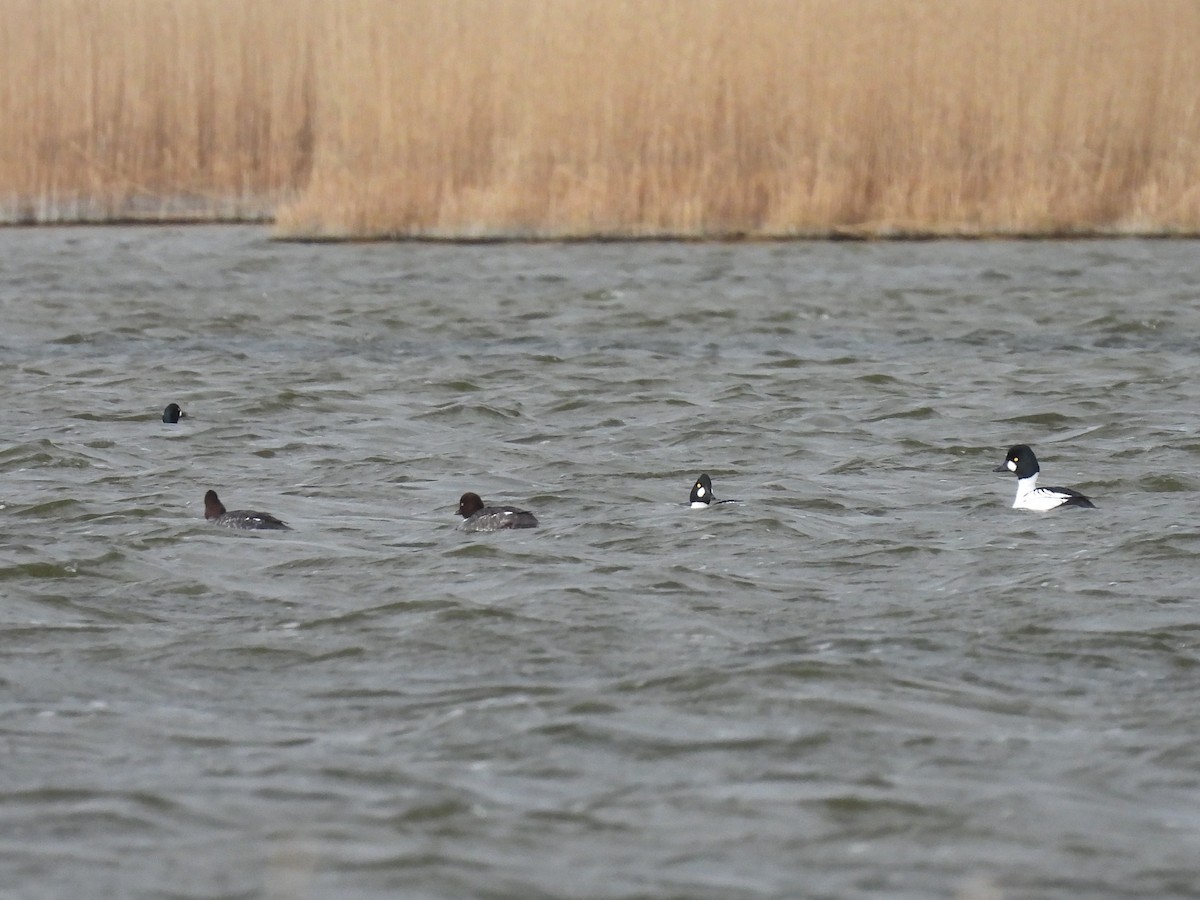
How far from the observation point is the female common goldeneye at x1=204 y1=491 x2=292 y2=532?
877cm

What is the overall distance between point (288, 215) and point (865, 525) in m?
11.5

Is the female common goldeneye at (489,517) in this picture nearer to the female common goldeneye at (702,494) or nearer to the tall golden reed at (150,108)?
the female common goldeneye at (702,494)

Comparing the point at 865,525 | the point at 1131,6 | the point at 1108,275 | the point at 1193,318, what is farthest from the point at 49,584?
the point at 1131,6

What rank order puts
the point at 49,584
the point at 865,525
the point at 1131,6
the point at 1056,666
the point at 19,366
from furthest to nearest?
the point at 1131,6 < the point at 19,366 < the point at 865,525 < the point at 49,584 < the point at 1056,666

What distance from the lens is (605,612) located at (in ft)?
24.1

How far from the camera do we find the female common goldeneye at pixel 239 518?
28.8 feet

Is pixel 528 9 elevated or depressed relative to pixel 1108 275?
elevated

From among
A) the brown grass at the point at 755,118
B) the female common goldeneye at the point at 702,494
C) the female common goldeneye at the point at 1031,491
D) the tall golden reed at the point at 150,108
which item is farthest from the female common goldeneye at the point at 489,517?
the tall golden reed at the point at 150,108

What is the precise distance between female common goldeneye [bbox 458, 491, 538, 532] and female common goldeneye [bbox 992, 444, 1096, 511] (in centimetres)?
224

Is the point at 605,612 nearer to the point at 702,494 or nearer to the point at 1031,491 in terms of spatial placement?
the point at 702,494

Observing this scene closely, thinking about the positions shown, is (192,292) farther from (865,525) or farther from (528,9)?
(865,525)

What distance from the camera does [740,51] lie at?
18.3 m

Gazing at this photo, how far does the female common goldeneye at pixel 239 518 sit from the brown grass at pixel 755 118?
383 inches

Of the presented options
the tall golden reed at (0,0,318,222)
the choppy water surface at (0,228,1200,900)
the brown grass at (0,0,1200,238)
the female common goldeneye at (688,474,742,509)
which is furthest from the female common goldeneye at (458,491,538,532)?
the tall golden reed at (0,0,318,222)
